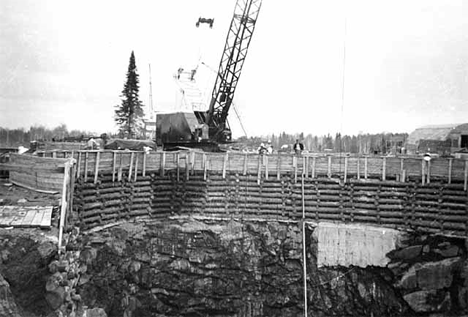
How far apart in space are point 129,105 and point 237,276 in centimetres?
3644

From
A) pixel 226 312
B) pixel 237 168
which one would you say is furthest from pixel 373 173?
pixel 226 312

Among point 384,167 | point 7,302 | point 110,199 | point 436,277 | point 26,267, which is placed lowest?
point 436,277

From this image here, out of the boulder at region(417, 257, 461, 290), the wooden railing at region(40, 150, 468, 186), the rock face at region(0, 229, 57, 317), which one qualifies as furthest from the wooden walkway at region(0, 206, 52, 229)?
the boulder at region(417, 257, 461, 290)

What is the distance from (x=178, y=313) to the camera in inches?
868

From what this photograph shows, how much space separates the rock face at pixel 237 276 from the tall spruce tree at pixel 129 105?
33.4 metres

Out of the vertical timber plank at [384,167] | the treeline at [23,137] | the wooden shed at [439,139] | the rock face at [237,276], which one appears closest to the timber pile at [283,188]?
the vertical timber plank at [384,167]

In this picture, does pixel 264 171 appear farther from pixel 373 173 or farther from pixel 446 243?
pixel 446 243

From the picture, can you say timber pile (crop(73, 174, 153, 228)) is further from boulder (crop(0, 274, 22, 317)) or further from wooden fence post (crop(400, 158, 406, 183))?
wooden fence post (crop(400, 158, 406, 183))

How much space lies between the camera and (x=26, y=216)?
14.2 metres

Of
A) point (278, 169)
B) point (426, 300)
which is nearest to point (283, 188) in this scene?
point (278, 169)

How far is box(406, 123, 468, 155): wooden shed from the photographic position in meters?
36.8

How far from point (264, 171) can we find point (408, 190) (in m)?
7.76

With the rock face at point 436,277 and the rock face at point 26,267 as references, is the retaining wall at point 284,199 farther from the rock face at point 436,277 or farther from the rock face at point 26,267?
the rock face at point 26,267

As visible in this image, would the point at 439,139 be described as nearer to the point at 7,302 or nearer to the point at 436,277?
the point at 436,277
